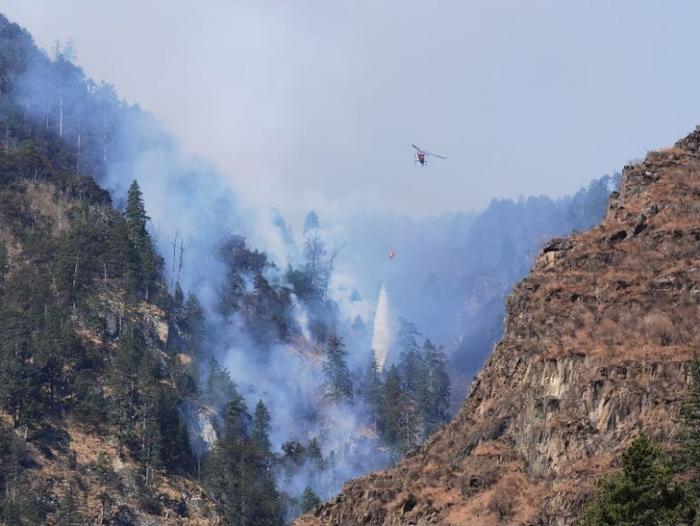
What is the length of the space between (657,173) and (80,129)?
361ft

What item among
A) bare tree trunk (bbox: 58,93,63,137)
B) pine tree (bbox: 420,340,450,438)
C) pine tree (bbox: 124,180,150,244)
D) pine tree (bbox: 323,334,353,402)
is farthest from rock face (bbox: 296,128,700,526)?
bare tree trunk (bbox: 58,93,63,137)

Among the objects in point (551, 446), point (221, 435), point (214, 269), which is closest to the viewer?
point (551, 446)

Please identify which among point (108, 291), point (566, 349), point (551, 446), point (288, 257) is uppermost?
point (288, 257)

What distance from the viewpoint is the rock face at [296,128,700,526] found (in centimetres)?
5191

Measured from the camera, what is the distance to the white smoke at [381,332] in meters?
166

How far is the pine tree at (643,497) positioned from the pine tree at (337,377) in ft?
323

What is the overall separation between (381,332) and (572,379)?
117443 mm

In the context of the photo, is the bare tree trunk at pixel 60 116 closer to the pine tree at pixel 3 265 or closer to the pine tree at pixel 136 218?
the pine tree at pixel 136 218

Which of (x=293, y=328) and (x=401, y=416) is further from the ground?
(x=293, y=328)

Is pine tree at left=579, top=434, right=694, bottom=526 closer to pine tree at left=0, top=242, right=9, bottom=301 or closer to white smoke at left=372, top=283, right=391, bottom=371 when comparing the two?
pine tree at left=0, top=242, right=9, bottom=301

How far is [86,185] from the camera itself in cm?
13600

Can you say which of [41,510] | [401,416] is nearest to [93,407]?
[41,510]

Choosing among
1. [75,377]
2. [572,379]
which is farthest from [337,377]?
[572,379]

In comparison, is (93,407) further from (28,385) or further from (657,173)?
(657,173)
